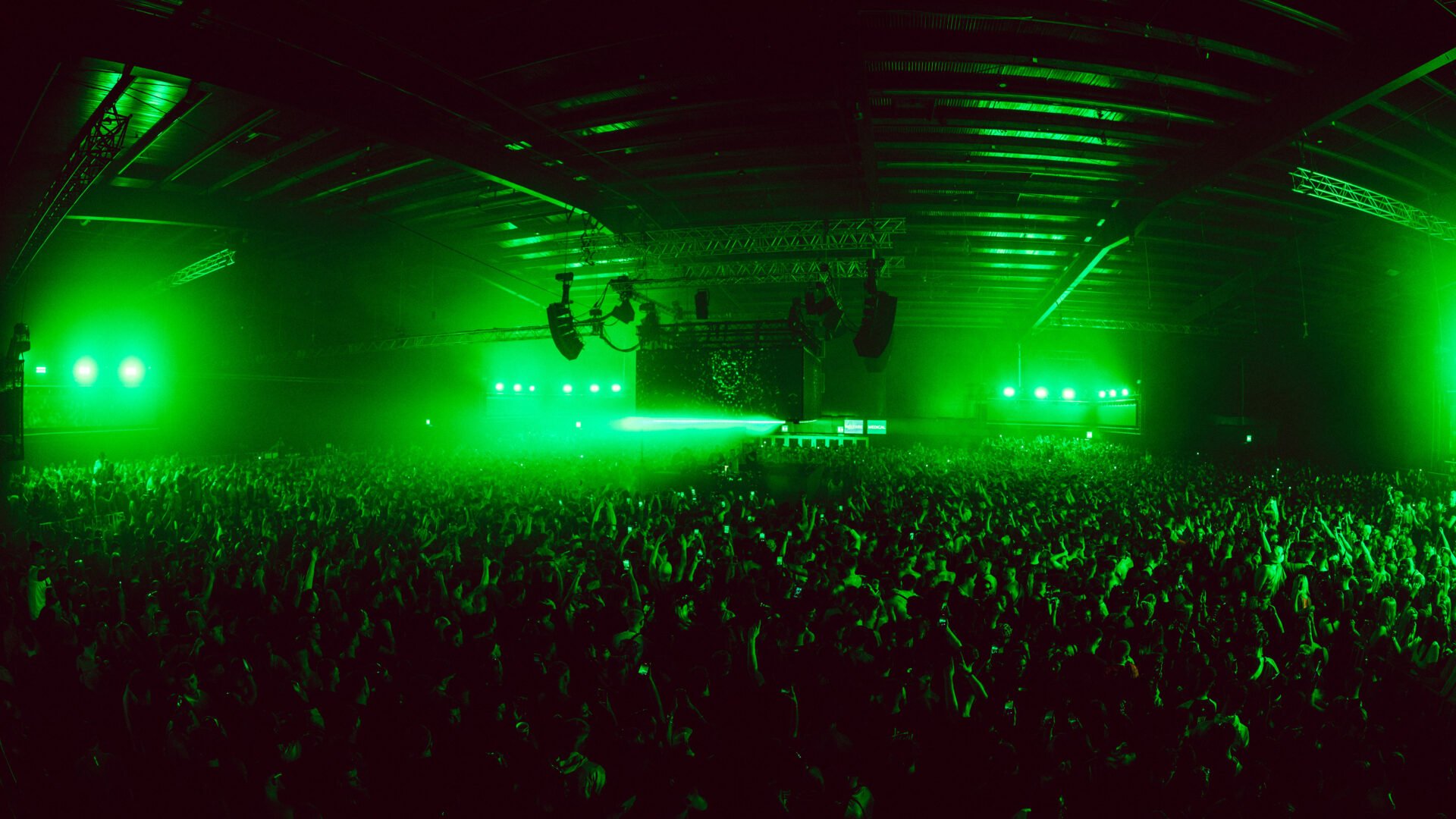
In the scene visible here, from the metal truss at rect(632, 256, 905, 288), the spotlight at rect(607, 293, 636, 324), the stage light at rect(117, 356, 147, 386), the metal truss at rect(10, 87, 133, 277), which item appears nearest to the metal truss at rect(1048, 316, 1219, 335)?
the metal truss at rect(632, 256, 905, 288)

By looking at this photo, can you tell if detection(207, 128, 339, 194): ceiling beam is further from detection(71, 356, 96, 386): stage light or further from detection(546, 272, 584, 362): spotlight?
detection(71, 356, 96, 386): stage light

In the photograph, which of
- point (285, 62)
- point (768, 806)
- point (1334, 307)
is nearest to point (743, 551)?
point (768, 806)

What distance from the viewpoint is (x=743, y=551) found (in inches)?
214

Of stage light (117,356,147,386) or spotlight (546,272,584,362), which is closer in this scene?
spotlight (546,272,584,362)

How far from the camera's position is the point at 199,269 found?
1058 centimetres

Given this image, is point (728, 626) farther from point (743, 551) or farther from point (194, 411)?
point (194, 411)

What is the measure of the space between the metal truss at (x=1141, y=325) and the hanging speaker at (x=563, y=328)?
12545 mm

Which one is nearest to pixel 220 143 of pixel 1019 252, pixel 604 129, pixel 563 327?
pixel 604 129

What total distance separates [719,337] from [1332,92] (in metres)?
9.19

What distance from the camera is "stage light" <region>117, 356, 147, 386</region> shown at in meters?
11.7

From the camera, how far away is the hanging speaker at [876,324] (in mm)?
8648

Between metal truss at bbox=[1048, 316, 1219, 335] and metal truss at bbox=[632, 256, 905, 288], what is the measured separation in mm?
7707

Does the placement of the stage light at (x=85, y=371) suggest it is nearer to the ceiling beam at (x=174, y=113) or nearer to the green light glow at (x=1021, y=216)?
the ceiling beam at (x=174, y=113)

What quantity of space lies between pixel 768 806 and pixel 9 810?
10.0ft
